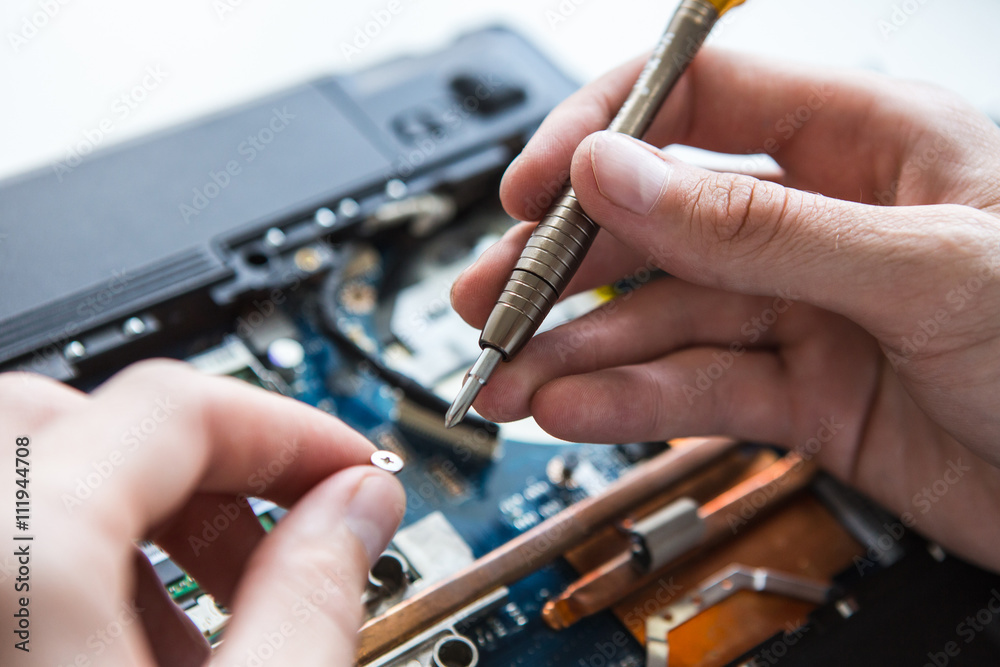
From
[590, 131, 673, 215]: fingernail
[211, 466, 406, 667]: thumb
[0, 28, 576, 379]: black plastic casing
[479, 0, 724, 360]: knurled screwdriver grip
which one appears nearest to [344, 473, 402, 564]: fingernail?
[211, 466, 406, 667]: thumb

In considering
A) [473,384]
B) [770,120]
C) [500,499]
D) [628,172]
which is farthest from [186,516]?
[770,120]

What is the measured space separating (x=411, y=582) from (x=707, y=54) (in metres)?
0.79

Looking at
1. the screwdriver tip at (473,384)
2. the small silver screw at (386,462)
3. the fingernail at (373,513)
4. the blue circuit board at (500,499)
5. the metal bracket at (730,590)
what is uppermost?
the screwdriver tip at (473,384)

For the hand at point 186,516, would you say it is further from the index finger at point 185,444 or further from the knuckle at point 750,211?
the knuckle at point 750,211

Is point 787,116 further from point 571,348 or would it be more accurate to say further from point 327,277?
point 327,277

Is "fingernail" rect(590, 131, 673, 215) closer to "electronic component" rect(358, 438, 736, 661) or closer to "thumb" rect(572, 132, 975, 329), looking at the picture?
"thumb" rect(572, 132, 975, 329)

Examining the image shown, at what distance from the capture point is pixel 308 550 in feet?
1.99

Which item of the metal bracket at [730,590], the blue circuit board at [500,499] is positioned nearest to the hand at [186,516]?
the blue circuit board at [500,499]

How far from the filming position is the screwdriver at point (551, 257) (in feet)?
2.45

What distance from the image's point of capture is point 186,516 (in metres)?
0.73

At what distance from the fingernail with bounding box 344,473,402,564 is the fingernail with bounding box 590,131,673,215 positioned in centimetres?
34

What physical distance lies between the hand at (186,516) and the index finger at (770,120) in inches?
16.4

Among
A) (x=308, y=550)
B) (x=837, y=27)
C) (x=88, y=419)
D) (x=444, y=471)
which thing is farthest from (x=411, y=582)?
(x=837, y=27)

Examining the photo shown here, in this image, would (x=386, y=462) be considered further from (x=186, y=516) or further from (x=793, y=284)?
(x=793, y=284)
